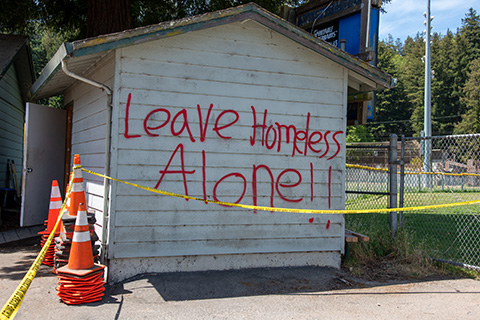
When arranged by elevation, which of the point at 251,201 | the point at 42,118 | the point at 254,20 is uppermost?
the point at 254,20

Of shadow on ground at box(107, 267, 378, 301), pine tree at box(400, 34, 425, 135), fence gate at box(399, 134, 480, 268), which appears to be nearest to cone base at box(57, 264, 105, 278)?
shadow on ground at box(107, 267, 378, 301)

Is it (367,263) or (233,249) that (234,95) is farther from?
(367,263)

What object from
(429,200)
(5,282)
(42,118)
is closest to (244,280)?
(5,282)

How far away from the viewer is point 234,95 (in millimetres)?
5660

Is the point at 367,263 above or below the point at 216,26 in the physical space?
below

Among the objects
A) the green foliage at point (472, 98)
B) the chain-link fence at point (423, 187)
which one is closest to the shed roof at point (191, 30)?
the chain-link fence at point (423, 187)

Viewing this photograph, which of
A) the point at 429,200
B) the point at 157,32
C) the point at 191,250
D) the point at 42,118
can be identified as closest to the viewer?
the point at 157,32

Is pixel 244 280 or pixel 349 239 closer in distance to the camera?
pixel 244 280

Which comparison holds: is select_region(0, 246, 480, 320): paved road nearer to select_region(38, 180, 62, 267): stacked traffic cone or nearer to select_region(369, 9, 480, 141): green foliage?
select_region(38, 180, 62, 267): stacked traffic cone

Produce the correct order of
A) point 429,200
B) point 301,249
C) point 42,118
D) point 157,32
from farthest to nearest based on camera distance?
point 429,200, point 42,118, point 301,249, point 157,32

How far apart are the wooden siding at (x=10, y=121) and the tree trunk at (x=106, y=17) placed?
3616 mm

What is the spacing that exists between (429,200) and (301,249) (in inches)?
336

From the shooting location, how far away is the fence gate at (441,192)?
686 centimetres

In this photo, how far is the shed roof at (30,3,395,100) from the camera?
4770 millimetres
